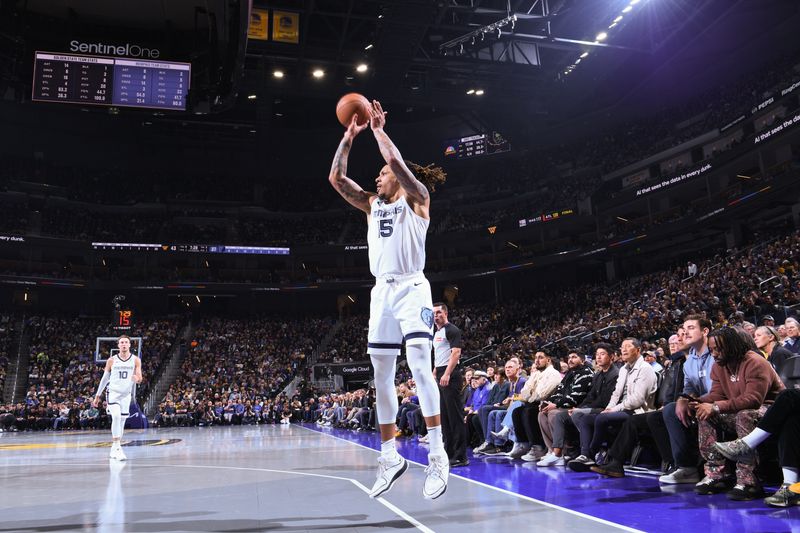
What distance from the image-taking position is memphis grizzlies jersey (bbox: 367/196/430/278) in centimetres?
420

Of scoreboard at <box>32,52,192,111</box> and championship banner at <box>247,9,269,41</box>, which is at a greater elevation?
championship banner at <box>247,9,269,41</box>

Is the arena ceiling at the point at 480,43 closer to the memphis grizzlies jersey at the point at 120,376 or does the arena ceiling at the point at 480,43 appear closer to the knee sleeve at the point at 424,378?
the memphis grizzlies jersey at the point at 120,376

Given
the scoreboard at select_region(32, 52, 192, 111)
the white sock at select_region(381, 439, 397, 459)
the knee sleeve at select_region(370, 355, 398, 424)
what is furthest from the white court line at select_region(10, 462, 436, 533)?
the scoreboard at select_region(32, 52, 192, 111)

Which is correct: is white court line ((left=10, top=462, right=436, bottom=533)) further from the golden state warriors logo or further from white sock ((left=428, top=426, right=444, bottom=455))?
the golden state warriors logo

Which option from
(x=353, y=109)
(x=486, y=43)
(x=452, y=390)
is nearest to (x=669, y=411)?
(x=452, y=390)

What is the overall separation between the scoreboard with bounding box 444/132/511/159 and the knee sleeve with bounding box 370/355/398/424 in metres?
32.7

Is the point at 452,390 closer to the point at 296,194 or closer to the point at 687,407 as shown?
the point at 687,407

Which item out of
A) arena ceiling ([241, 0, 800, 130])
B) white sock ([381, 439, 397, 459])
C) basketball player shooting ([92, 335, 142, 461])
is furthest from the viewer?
arena ceiling ([241, 0, 800, 130])

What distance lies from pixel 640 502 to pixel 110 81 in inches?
674

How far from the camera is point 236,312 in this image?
3756 centimetres

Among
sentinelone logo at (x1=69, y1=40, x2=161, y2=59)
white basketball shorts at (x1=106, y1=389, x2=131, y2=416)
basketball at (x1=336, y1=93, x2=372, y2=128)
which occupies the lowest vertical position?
white basketball shorts at (x1=106, y1=389, x2=131, y2=416)

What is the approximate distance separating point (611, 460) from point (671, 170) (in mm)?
27197

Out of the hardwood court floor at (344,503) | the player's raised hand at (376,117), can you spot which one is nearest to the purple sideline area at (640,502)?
the hardwood court floor at (344,503)

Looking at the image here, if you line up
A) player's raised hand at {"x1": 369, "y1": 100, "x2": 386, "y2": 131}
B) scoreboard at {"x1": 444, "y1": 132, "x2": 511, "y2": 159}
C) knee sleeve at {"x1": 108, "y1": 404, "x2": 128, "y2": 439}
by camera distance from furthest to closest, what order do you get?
scoreboard at {"x1": 444, "y1": 132, "x2": 511, "y2": 159} < knee sleeve at {"x1": 108, "y1": 404, "x2": 128, "y2": 439} < player's raised hand at {"x1": 369, "y1": 100, "x2": 386, "y2": 131}
